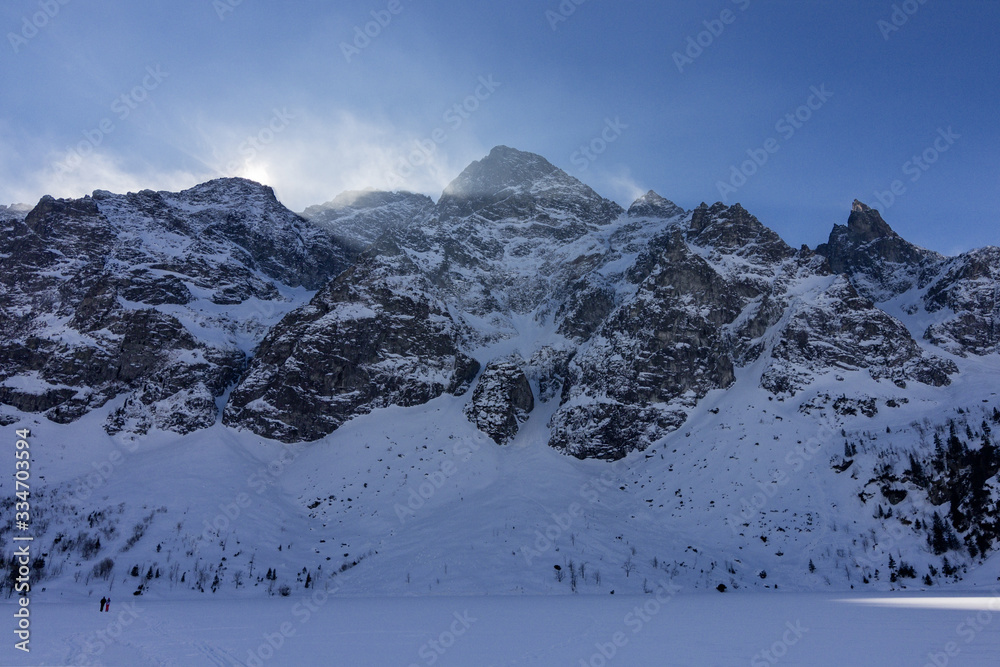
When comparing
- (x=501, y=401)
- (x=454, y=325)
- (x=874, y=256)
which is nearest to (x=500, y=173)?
(x=454, y=325)

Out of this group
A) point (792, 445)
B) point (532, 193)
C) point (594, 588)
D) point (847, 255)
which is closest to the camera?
point (594, 588)

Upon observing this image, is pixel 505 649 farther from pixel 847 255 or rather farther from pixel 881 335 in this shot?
pixel 847 255

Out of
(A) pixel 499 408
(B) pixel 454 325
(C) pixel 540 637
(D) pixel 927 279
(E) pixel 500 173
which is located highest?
(E) pixel 500 173

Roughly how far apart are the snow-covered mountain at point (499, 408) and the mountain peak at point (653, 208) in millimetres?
37690

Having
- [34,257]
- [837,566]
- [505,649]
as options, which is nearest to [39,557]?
[505,649]

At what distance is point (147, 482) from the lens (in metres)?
62.4

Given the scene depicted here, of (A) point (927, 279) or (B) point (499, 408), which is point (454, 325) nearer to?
(B) point (499, 408)

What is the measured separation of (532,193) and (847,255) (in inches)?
3331

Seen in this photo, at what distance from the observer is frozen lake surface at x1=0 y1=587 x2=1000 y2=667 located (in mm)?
14812

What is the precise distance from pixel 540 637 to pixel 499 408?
62242 millimetres

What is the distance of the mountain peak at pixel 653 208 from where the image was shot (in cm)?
16050

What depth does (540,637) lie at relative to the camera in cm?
1872

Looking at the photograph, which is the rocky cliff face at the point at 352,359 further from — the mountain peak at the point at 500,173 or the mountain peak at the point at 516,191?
the mountain peak at the point at 500,173

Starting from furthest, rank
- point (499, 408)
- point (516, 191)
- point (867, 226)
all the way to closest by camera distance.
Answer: point (516, 191) → point (867, 226) → point (499, 408)
